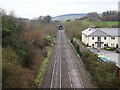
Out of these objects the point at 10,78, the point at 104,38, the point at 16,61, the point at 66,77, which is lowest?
the point at 66,77

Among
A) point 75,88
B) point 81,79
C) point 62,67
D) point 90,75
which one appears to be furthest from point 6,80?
point 62,67

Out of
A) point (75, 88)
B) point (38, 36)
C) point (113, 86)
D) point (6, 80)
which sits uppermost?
point (38, 36)

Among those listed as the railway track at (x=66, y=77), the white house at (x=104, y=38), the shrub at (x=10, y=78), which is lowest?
the railway track at (x=66, y=77)

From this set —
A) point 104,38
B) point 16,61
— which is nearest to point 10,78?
point 16,61

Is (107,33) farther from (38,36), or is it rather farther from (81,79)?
(81,79)

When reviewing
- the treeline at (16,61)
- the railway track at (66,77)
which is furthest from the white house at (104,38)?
the railway track at (66,77)

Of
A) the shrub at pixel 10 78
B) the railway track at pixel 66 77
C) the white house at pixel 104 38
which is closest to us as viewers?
the shrub at pixel 10 78

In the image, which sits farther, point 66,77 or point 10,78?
point 66,77

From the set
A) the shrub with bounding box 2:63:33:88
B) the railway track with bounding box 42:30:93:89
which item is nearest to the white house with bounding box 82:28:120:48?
the railway track with bounding box 42:30:93:89

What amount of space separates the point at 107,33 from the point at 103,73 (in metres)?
26.0

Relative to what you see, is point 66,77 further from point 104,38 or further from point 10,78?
point 104,38

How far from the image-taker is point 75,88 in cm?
1442

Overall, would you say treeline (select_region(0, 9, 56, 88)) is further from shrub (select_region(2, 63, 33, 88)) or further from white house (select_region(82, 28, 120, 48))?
white house (select_region(82, 28, 120, 48))

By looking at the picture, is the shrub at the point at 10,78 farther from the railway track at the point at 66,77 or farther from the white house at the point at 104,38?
the white house at the point at 104,38
